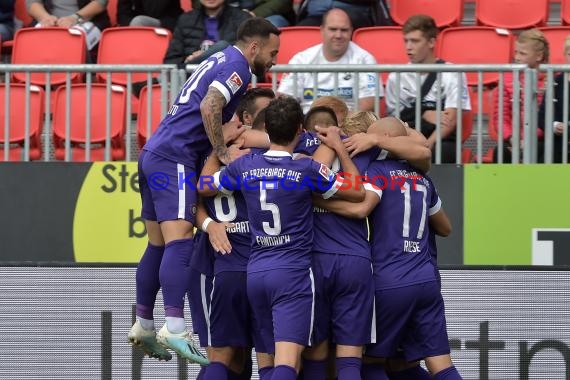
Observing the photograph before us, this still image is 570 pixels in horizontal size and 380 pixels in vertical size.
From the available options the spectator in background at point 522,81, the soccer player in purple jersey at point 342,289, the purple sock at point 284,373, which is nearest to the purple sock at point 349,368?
the soccer player in purple jersey at point 342,289

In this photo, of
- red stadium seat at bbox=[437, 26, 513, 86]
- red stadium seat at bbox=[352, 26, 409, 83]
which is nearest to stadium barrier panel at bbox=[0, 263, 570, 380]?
red stadium seat at bbox=[352, 26, 409, 83]

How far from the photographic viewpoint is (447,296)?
28.3 ft

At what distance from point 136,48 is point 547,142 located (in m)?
3.95

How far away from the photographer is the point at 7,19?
12.8 meters

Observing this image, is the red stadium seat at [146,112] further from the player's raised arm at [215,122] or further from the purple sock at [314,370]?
the purple sock at [314,370]

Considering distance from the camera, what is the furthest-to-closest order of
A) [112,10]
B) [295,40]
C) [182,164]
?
[112,10], [295,40], [182,164]

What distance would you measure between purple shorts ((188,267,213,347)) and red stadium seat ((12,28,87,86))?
4.49 meters

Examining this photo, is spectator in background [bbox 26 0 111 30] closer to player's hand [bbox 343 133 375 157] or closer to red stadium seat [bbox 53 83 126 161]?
red stadium seat [bbox 53 83 126 161]

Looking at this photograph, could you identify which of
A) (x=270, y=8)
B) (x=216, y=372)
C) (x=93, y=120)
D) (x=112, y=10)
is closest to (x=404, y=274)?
(x=216, y=372)

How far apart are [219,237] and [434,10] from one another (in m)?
5.47

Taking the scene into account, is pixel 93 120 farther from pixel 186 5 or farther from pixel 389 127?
pixel 389 127

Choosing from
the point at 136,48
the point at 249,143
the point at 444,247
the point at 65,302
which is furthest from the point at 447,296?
the point at 136,48

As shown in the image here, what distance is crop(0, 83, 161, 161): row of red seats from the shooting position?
10180 millimetres

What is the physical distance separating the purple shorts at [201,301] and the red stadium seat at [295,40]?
3955mm
